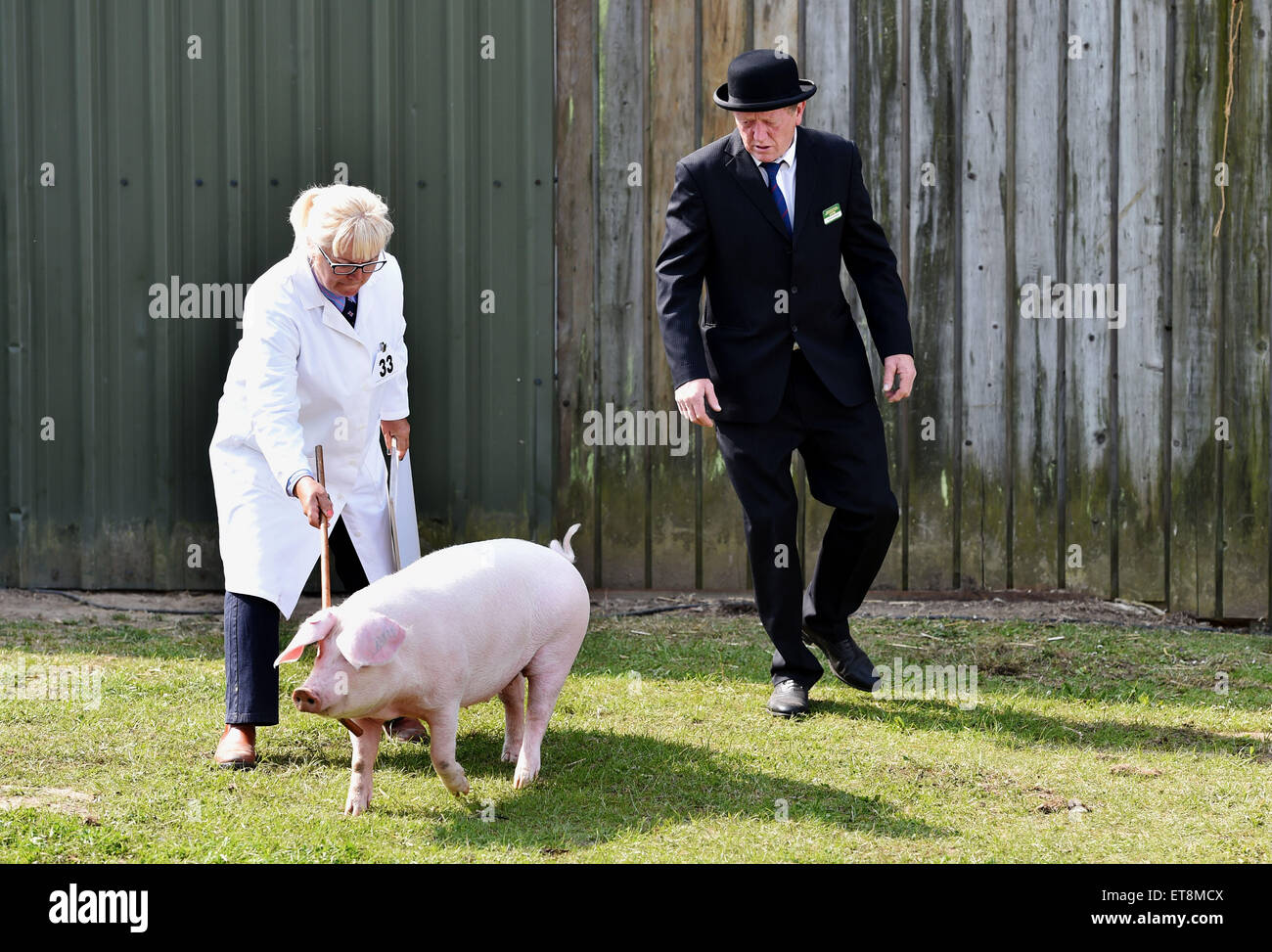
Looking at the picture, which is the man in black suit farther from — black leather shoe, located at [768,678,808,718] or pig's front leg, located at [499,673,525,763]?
pig's front leg, located at [499,673,525,763]

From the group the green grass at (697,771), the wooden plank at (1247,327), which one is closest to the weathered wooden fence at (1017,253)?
the wooden plank at (1247,327)

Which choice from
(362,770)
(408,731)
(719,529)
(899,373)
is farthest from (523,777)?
(719,529)

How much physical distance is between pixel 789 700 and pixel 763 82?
1964 millimetres

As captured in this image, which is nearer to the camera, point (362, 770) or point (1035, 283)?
point (362, 770)

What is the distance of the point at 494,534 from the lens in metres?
6.28

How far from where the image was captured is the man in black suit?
4527 mm

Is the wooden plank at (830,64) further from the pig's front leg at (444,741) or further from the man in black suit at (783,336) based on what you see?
the pig's front leg at (444,741)

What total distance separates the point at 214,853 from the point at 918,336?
4.04 m

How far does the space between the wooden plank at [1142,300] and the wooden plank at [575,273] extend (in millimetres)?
2337

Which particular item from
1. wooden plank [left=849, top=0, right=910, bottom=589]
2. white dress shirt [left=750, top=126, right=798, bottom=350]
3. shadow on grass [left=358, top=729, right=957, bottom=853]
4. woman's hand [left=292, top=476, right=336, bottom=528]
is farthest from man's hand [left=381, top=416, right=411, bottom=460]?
wooden plank [left=849, top=0, right=910, bottom=589]

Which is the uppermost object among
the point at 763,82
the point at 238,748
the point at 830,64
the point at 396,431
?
the point at 830,64

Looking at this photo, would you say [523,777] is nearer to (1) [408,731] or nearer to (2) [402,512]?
(1) [408,731]

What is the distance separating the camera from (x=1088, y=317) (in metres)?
6.19

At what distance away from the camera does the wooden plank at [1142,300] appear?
20.0 feet
